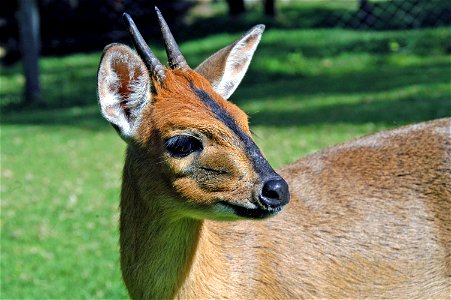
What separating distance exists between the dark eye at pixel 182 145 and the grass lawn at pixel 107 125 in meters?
2.86

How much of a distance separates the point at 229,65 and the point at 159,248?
3.37 ft

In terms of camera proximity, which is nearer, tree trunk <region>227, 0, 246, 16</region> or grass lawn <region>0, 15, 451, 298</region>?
grass lawn <region>0, 15, 451, 298</region>

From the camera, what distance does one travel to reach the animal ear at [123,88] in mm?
4215

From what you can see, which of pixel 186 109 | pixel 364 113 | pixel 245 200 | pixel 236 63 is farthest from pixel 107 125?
pixel 245 200

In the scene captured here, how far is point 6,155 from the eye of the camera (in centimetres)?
1376

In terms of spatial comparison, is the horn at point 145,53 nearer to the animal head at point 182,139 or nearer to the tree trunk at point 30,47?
the animal head at point 182,139

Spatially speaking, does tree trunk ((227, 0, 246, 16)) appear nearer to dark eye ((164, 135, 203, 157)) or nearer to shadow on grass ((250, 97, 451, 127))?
A: shadow on grass ((250, 97, 451, 127))

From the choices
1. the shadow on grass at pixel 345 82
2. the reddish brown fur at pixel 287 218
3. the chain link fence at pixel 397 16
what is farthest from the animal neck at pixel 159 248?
the chain link fence at pixel 397 16

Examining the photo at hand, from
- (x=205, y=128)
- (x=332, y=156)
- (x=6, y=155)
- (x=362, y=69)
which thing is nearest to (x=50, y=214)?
(x=6, y=155)

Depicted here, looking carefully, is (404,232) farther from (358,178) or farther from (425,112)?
(425,112)

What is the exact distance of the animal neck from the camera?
14.2ft

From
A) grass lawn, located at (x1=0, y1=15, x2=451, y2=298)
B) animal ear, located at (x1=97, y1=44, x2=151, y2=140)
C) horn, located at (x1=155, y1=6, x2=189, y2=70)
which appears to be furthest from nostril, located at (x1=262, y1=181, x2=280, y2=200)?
grass lawn, located at (x1=0, y1=15, x2=451, y2=298)

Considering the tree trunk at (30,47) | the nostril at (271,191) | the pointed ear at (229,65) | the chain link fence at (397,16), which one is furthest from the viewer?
the chain link fence at (397,16)

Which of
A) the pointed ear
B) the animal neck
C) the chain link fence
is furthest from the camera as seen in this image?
the chain link fence
